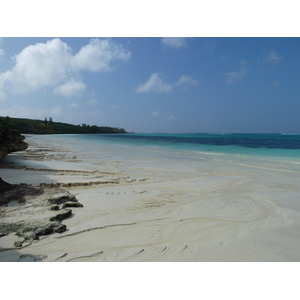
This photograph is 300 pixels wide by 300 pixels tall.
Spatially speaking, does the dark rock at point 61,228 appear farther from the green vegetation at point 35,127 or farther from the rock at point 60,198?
the green vegetation at point 35,127

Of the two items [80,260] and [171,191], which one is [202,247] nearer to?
[80,260]

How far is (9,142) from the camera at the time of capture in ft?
27.2

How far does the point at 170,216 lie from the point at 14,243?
2.51 m

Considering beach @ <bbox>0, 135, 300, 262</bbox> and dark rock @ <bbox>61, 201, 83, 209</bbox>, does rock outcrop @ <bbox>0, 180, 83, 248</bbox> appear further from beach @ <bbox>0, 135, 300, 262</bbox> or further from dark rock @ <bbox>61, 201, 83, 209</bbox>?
beach @ <bbox>0, 135, 300, 262</bbox>

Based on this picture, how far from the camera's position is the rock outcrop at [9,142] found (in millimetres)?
7971

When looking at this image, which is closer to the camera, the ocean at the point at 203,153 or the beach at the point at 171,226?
the beach at the point at 171,226

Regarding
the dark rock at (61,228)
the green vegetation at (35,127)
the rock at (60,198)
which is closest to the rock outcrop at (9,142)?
the rock at (60,198)

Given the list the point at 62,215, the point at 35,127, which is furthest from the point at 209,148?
the point at 35,127

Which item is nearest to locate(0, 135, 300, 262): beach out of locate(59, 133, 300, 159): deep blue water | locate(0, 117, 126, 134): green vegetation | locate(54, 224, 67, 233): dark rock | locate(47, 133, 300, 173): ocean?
locate(54, 224, 67, 233): dark rock

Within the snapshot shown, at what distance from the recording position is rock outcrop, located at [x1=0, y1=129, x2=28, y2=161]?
797cm

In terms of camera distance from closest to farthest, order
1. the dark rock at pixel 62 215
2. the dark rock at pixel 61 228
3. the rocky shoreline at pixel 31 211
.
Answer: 1. the rocky shoreline at pixel 31 211
2. the dark rock at pixel 61 228
3. the dark rock at pixel 62 215

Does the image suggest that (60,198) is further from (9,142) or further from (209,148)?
(209,148)

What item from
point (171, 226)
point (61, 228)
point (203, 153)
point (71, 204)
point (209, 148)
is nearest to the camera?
point (61, 228)

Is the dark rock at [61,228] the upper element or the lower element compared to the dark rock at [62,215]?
lower
